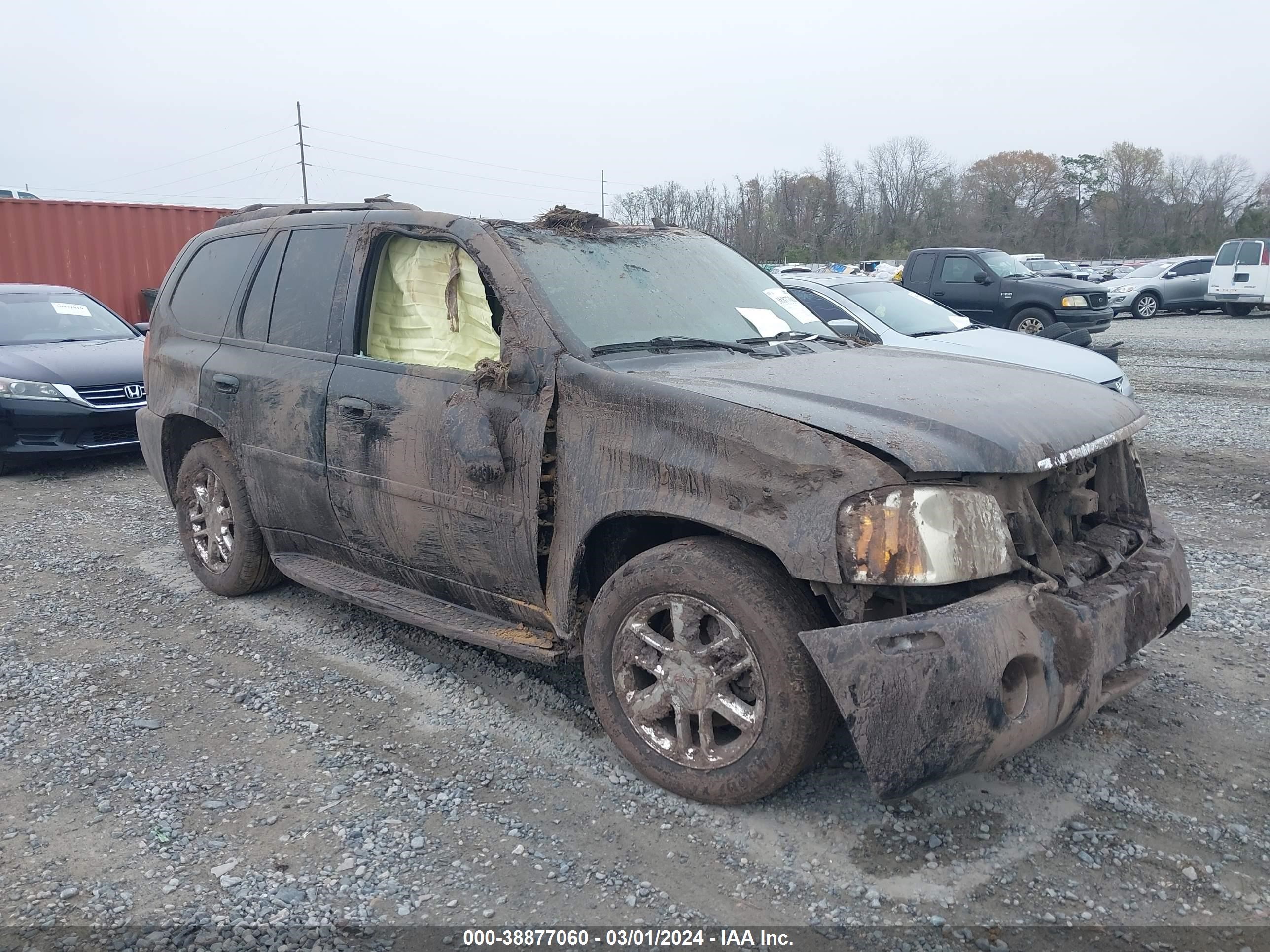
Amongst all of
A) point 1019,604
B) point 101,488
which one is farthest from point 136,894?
point 101,488

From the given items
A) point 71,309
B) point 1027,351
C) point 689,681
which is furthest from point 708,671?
point 71,309

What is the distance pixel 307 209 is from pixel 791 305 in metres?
2.37

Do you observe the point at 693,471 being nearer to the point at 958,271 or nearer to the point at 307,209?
the point at 307,209

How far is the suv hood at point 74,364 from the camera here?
8.32m

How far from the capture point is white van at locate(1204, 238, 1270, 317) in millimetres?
22312

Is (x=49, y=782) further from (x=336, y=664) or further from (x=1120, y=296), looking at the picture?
(x=1120, y=296)

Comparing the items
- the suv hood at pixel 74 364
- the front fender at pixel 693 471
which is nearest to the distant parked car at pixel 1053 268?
the suv hood at pixel 74 364

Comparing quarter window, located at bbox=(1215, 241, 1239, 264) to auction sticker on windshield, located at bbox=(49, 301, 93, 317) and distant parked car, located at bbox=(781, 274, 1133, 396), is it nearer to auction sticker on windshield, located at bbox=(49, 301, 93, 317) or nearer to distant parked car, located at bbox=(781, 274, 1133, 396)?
distant parked car, located at bbox=(781, 274, 1133, 396)

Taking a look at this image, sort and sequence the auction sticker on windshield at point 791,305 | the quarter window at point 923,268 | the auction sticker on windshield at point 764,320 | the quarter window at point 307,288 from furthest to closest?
the quarter window at point 923,268 < the auction sticker on windshield at point 791,305 < the quarter window at point 307,288 < the auction sticker on windshield at point 764,320

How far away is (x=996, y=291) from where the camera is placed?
1522 centimetres

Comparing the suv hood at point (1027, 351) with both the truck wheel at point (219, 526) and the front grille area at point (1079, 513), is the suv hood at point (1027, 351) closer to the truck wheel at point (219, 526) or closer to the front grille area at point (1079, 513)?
the front grille area at point (1079, 513)

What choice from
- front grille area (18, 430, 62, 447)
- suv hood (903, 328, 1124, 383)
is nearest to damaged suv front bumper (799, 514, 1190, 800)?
suv hood (903, 328, 1124, 383)

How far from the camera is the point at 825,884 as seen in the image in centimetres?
279

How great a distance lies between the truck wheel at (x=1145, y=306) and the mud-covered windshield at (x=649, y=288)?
76.9ft
